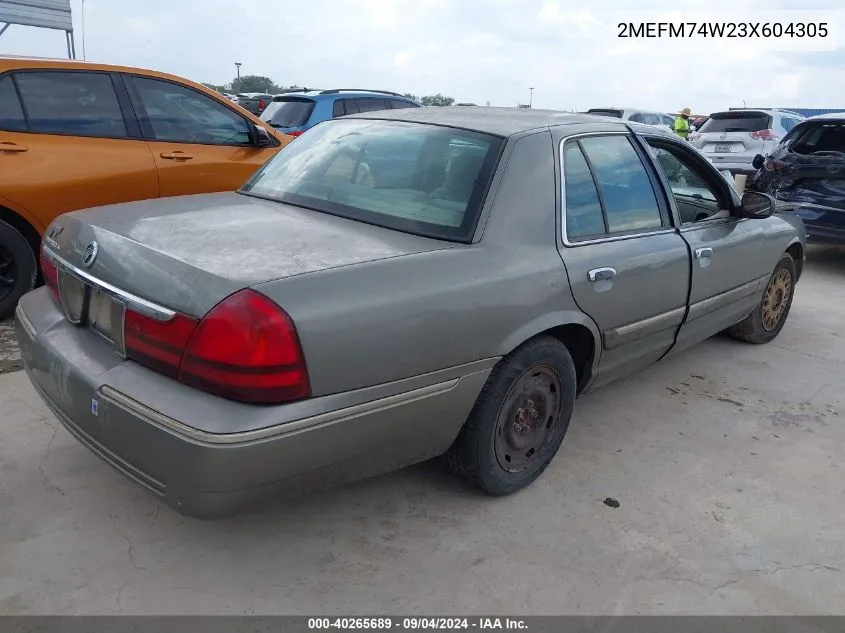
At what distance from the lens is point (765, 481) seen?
122 inches

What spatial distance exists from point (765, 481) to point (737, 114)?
1263 centimetres

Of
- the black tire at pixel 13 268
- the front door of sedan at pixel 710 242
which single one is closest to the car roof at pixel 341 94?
the black tire at pixel 13 268

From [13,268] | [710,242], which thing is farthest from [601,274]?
[13,268]

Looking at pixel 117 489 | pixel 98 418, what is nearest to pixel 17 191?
pixel 117 489

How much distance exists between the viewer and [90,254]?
240cm

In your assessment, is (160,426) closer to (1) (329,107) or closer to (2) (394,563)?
(2) (394,563)

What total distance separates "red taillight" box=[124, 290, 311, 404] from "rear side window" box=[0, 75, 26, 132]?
3.18 m

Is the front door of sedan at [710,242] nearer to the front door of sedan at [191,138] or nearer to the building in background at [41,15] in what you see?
the front door of sedan at [191,138]

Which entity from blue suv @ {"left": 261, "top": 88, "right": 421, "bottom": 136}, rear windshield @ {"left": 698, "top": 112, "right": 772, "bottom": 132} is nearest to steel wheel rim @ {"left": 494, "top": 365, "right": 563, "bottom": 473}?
blue suv @ {"left": 261, "top": 88, "right": 421, "bottom": 136}

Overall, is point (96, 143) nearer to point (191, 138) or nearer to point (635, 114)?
point (191, 138)

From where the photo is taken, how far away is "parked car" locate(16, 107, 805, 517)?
2.00 m

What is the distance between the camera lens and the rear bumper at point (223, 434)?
6.43ft

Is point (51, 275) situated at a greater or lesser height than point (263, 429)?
greater

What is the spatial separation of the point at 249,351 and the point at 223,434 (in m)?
0.23
